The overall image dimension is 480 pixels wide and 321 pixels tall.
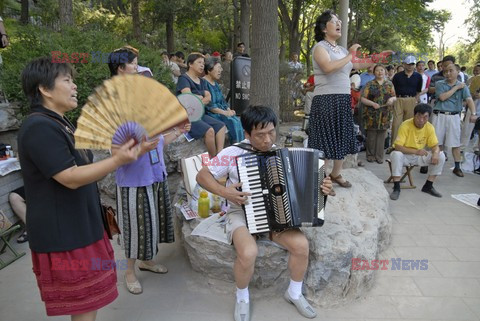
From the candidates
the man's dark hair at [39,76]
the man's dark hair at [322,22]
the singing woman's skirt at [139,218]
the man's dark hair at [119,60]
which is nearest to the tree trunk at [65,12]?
the man's dark hair at [119,60]

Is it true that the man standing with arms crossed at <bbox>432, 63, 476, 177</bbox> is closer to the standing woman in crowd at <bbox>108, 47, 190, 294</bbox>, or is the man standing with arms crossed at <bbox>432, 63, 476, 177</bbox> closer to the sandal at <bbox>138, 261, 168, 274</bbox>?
the standing woman in crowd at <bbox>108, 47, 190, 294</bbox>

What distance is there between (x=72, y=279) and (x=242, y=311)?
133cm

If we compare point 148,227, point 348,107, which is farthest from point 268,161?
point 348,107

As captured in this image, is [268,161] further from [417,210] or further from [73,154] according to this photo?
[417,210]

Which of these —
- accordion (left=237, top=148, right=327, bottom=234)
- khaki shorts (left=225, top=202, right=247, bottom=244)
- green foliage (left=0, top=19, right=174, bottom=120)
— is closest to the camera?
accordion (left=237, top=148, right=327, bottom=234)

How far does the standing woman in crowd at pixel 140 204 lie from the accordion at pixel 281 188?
69cm

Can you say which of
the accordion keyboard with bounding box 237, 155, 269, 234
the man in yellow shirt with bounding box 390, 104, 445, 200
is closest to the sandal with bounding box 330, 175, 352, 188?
the man in yellow shirt with bounding box 390, 104, 445, 200

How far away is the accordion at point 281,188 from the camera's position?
2.49m

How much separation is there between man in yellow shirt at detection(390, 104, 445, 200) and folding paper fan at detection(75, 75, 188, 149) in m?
4.44

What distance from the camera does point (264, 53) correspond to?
17.5 ft

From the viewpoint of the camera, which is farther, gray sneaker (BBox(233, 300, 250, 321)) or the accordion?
gray sneaker (BBox(233, 300, 250, 321))

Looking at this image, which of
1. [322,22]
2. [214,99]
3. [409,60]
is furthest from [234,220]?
[409,60]

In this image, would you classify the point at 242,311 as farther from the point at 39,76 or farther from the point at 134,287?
the point at 39,76

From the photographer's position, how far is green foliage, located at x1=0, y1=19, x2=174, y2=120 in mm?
4895
